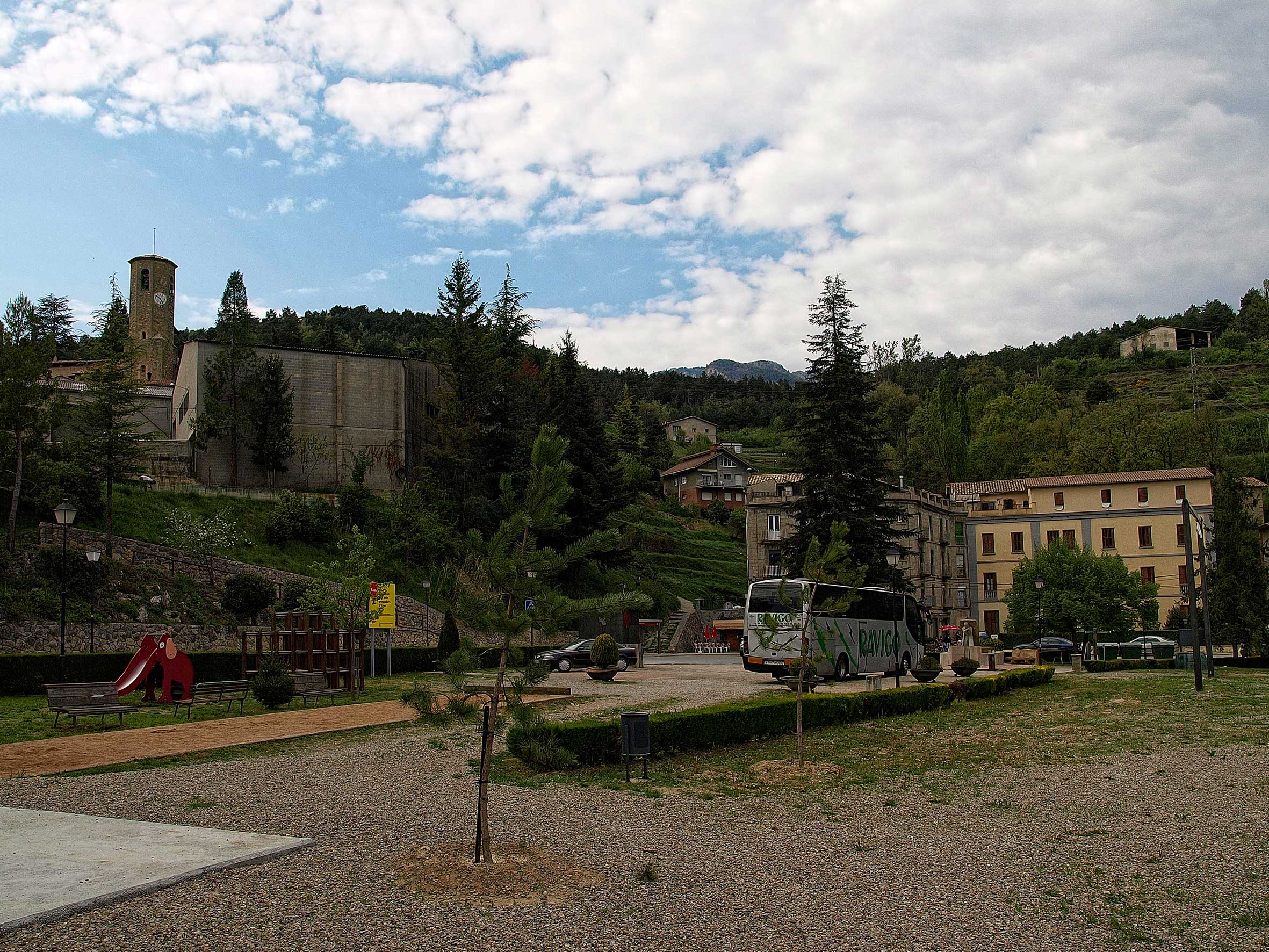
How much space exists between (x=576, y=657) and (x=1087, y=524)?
46.7 meters

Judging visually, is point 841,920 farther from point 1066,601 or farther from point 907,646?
point 1066,601

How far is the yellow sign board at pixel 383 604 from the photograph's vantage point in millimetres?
25594

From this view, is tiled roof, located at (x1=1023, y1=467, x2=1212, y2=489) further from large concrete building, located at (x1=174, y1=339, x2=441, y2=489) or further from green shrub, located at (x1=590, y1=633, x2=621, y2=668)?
green shrub, located at (x1=590, y1=633, x2=621, y2=668)

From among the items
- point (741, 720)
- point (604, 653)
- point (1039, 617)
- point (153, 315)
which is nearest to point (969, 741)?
→ point (741, 720)

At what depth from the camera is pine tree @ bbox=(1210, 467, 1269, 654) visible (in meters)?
41.2

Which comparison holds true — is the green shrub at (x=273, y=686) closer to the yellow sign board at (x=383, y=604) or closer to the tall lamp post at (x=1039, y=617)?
the yellow sign board at (x=383, y=604)

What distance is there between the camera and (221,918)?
237 inches

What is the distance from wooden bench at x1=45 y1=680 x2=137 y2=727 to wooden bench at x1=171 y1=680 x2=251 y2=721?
161 centimetres

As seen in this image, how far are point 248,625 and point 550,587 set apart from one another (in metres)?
32.4

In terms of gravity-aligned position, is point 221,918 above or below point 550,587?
below

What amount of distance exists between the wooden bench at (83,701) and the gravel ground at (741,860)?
507cm

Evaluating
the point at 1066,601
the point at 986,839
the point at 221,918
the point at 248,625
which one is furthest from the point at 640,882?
the point at 1066,601

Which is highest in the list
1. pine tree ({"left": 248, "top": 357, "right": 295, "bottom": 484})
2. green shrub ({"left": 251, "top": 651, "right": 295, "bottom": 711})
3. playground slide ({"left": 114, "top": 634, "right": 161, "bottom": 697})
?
pine tree ({"left": 248, "top": 357, "right": 295, "bottom": 484})

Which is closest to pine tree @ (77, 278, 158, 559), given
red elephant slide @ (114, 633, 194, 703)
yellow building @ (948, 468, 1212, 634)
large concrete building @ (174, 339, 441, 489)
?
large concrete building @ (174, 339, 441, 489)
